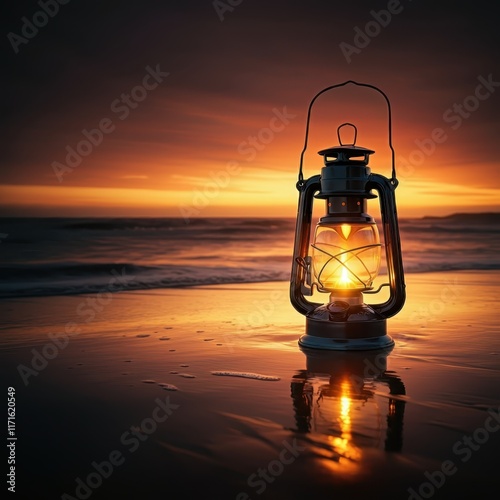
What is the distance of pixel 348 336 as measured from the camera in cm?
336

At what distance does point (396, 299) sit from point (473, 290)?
3.28 metres

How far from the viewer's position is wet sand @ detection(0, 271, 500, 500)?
1.76m


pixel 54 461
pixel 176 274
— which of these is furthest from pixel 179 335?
pixel 176 274

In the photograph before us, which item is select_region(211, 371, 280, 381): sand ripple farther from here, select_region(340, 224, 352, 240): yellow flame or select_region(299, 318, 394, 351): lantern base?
select_region(340, 224, 352, 240): yellow flame

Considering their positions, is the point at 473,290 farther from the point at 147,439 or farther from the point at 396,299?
the point at 147,439

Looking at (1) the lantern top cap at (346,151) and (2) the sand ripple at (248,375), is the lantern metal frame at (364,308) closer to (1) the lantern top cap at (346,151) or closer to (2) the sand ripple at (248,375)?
(1) the lantern top cap at (346,151)

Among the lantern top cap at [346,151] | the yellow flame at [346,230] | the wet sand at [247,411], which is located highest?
the lantern top cap at [346,151]

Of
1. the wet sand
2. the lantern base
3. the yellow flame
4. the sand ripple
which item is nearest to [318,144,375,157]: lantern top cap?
the yellow flame

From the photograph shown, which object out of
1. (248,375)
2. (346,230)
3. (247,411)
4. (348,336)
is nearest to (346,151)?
(346,230)

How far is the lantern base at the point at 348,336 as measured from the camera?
3.35m

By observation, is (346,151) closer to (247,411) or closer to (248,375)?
(248,375)

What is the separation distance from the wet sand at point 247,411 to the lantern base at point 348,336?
0.07 metres

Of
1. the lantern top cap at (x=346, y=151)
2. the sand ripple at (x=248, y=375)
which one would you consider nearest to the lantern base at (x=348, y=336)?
the sand ripple at (x=248, y=375)

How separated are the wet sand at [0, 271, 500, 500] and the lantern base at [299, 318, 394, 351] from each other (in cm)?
7
